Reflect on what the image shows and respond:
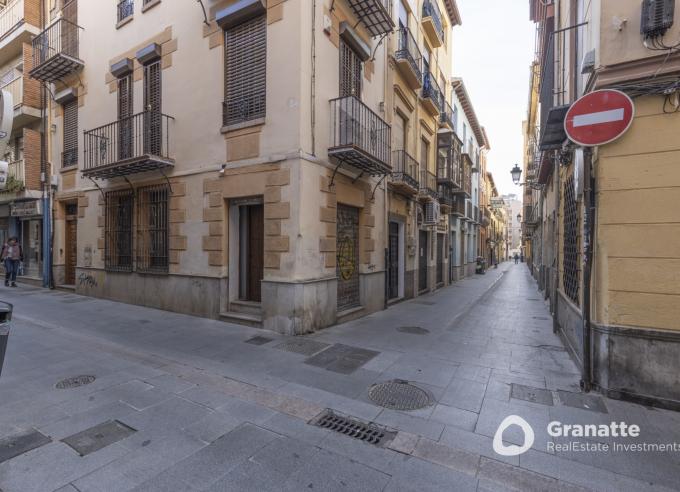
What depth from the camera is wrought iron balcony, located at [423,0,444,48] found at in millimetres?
13461

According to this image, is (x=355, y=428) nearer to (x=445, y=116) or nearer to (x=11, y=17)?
(x=445, y=116)

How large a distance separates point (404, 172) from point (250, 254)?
590 centimetres

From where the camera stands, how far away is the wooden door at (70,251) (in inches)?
479

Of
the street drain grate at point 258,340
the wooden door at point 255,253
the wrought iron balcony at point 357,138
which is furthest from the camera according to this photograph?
the wooden door at point 255,253

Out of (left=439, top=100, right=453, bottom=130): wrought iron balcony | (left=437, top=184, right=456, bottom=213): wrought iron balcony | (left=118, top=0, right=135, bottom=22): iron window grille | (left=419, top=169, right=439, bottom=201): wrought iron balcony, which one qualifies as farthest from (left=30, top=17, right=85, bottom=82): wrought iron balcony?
(left=437, top=184, right=456, bottom=213): wrought iron balcony

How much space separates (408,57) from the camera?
1111 centimetres

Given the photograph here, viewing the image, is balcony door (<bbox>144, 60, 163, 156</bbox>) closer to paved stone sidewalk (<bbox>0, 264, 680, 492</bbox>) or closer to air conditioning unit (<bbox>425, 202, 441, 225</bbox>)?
paved stone sidewalk (<bbox>0, 264, 680, 492</bbox>)

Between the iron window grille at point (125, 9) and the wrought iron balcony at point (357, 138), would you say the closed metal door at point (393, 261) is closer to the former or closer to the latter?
the wrought iron balcony at point (357, 138)

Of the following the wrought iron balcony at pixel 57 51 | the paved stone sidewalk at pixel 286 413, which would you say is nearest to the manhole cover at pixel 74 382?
the paved stone sidewalk at pixel 286 413

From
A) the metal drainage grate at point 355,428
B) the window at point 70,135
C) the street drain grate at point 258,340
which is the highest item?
the window at point 70,135

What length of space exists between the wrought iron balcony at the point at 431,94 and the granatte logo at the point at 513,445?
1233cm

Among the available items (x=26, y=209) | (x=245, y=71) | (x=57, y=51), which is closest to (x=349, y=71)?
(x=245, y=71)

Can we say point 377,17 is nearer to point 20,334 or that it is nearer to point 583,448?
point 583,448

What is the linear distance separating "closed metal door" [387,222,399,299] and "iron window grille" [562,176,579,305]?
205 inches
